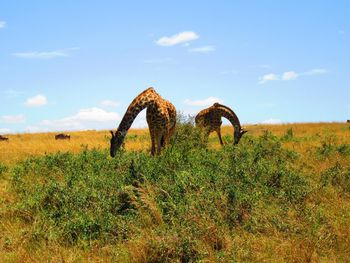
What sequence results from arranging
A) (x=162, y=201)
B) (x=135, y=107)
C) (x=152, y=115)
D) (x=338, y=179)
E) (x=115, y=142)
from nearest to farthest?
(x=162, y=201)
(x=338, y=179)
(x=115, y=142)
(x=135, y=107)
(x=152, y=115)

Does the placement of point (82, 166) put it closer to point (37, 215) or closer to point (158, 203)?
point (37, 215)

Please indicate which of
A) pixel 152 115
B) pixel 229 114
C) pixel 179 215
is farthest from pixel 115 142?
pixel 229 114

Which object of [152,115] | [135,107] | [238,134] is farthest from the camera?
[238,134]

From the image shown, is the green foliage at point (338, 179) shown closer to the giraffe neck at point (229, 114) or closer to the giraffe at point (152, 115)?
the giraffe at point (152, 115)

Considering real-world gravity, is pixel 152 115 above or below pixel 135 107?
below

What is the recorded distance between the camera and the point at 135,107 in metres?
13.8

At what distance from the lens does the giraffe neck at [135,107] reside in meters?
13.5

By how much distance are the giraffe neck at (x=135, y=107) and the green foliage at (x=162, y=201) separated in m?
2.71

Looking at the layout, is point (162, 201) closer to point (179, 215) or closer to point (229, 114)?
point (179, 215)

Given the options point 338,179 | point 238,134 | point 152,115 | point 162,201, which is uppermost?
point 152,115

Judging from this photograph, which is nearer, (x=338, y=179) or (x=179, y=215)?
(x=179, y=215)

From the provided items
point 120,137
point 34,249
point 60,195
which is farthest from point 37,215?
point 120,137

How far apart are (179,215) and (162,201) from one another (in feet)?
3.15

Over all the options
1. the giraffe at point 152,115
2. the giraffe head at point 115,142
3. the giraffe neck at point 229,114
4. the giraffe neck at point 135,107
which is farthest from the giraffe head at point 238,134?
the giraffe head at point 115,142
